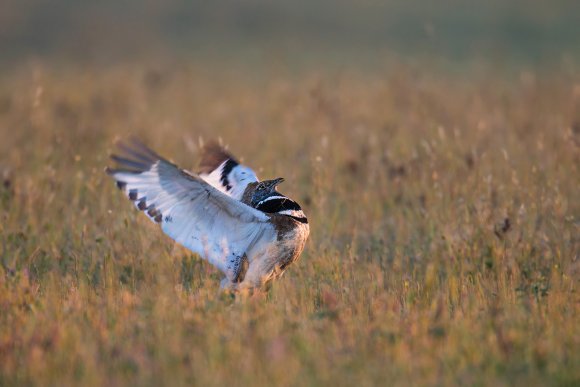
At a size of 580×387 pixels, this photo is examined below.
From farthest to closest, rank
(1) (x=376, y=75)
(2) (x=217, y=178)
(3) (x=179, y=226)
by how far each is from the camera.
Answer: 1. (1) (x=376, y=75)
2. (2) (x=217, y=178)
3. (3) (x=179, y=226)

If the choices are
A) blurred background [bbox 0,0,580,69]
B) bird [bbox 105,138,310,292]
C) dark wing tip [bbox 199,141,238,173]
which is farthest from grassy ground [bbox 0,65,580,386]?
blurred background [bbox 0,0,580,69]

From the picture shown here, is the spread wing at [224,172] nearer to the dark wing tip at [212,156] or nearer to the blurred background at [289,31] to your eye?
the dark wing tip at [212,156]

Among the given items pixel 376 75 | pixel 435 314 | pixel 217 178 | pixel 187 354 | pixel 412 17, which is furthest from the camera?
pixel 412 17

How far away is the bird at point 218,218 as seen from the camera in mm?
5219

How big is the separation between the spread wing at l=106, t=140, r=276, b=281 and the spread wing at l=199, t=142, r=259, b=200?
71cm

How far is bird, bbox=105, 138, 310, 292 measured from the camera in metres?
5.22

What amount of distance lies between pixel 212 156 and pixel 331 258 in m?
1.29

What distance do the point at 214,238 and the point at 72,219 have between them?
77.9 inches

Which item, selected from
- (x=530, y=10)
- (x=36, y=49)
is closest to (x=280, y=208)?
(x=36, y=49)

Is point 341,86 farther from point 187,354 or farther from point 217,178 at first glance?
point 187,354

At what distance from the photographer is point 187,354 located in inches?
167

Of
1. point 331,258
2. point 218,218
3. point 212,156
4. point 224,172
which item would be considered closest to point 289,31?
point 212,156

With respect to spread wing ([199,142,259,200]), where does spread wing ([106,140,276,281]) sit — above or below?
Answer: below

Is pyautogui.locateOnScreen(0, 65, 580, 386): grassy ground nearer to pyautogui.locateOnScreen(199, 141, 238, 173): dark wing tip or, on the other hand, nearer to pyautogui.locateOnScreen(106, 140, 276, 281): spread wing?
pyautogui.locateOnScreen(106, 140, 276, 281): spread wing
